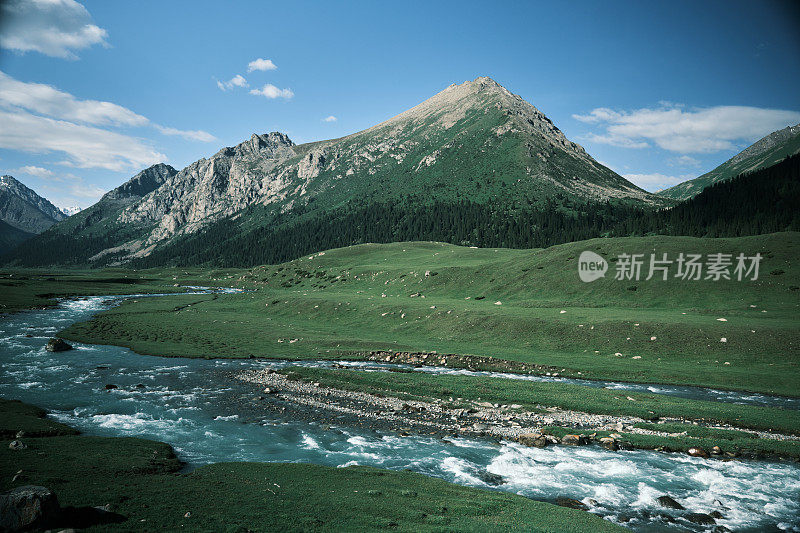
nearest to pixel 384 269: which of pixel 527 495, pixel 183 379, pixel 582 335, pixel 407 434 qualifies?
pixel 582 335

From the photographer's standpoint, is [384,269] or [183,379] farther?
[384,269]

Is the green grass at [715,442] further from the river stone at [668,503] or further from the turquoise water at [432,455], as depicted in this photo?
the river stone at [668,503]

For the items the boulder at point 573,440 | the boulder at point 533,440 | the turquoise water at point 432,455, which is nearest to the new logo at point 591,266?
the boulder at point 573,440

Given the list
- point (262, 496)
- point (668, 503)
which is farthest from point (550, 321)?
point (262, 496)

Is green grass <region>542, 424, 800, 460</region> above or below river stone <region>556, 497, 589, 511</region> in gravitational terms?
above

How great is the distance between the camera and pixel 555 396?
30891mm

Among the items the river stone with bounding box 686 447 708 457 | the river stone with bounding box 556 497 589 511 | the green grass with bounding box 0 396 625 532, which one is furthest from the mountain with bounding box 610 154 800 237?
the green grass with bounding box 0 396 625 532

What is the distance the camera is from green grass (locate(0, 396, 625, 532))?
496 inches

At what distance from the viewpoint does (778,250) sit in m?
66.5

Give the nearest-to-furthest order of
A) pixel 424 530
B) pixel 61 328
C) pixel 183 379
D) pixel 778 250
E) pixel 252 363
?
pixel 424 530 < pixel 183 379 < pixel 252 363 < pixel 61 328 < pixel 778 250

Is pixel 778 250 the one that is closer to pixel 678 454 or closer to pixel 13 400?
pixel 678 454

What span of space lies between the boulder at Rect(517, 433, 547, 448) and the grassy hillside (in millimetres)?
18652

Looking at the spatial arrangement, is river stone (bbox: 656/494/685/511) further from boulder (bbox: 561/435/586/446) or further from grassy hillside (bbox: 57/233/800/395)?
grassy hillside (bbox: 57/233/800/395)

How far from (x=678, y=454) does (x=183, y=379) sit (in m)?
38.8
